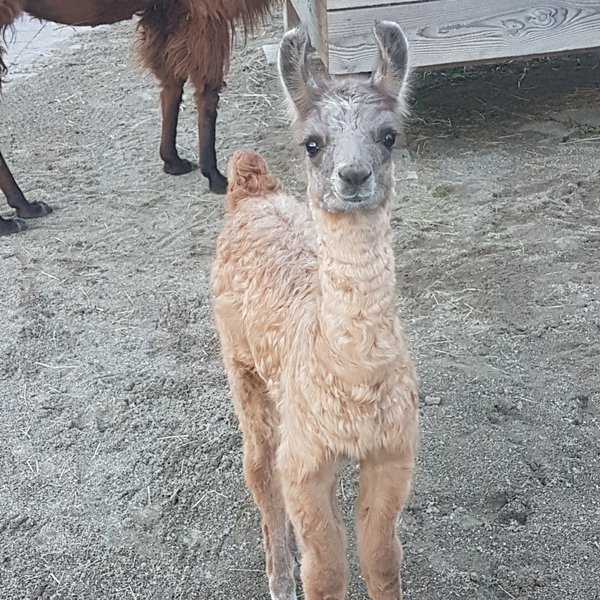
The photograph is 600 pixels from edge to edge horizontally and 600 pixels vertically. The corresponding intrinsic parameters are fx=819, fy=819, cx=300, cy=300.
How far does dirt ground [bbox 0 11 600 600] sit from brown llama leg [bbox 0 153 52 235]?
76 mm

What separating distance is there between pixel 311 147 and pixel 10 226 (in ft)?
10.2

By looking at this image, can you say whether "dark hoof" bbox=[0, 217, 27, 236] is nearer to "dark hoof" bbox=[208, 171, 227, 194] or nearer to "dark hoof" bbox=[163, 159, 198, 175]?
"dark hoof" bbox=[163, 159, 198, 175]

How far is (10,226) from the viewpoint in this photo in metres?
4.54

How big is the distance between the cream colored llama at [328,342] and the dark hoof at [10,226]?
101 inches

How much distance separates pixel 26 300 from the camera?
3.93m

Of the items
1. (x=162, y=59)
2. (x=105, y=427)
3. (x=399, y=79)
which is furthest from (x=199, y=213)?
(x=399, y=79)

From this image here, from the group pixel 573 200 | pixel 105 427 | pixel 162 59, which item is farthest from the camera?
pixel 162 59

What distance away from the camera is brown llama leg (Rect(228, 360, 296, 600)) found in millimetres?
2314

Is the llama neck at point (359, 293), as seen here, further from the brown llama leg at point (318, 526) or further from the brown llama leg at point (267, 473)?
the brown llama leg at point (267, 473)

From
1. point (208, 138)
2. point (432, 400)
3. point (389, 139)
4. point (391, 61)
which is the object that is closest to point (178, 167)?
point (208, 138)

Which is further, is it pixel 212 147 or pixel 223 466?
pixel 212 147

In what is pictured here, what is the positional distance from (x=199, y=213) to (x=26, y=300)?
113 cm

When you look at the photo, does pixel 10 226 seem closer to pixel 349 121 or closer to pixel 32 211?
pixel 32 211

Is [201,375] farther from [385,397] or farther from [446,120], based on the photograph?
[446,120]
